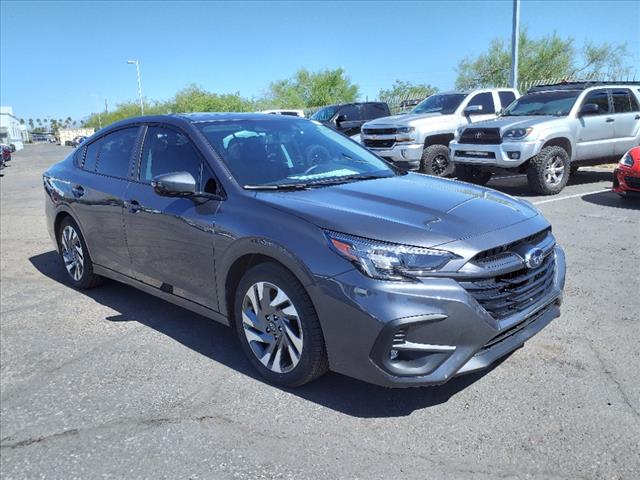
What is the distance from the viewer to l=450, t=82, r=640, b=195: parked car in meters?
9.67

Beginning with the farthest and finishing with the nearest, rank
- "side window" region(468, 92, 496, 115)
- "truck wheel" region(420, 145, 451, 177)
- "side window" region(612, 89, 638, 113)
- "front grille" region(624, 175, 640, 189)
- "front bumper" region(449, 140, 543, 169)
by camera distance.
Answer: "side window" region(468, 92, 496, 115), "truck wheel" region(420, 145, 451, 177), "side window" region(612, 89, 638, 113), "front bumper" region(449, 140, 543, 169), "front grille" region(624, 175, 640, 189)

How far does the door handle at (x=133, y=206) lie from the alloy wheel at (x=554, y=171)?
771 centimetres

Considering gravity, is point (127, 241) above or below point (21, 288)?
above

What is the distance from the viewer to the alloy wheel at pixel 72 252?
5.20 metres

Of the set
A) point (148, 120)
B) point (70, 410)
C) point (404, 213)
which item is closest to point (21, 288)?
point (148, 120)

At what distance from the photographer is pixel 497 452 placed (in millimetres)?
2654

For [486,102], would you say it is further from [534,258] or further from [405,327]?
[405,327]

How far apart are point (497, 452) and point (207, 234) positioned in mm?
2121

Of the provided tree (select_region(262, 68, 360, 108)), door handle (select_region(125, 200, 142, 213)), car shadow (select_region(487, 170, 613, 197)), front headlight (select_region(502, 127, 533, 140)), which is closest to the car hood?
door handle (select_region(125, 200, 142, 213))

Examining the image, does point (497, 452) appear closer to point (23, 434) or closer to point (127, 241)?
point (23, 434)

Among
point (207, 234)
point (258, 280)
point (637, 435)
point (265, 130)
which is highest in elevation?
point (265, 130)

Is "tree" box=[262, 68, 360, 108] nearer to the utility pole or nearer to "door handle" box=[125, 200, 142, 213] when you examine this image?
the utility pole

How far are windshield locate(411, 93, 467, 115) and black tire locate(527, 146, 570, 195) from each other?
3110 millimetres

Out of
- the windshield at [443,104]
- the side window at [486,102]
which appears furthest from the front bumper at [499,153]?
the side window at [486,102]
